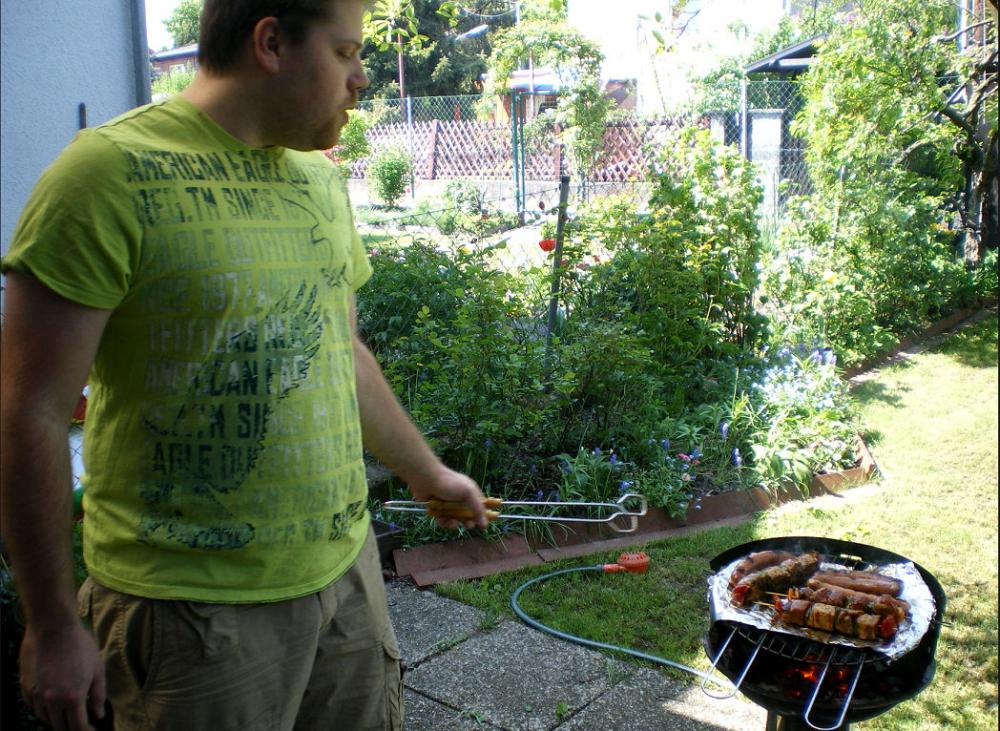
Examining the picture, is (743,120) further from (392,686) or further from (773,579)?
(392,686)

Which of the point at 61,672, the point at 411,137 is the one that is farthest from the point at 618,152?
the point at 61,672

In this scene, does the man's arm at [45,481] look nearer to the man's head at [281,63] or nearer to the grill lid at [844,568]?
the man's head at [281,63]

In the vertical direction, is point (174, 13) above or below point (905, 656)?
above

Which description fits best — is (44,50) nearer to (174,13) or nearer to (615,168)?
(615,168)

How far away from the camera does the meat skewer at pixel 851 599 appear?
7.86ft

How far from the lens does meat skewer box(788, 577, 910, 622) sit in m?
2.39

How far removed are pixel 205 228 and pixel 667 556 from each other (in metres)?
3.30

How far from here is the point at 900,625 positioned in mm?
2363

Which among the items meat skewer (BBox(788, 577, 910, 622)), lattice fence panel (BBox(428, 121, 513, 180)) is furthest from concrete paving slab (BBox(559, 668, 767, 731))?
lattice fence panel (BBox(428, 121, 513, 180))

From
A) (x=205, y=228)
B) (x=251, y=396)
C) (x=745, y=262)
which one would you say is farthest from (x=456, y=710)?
(x=745, y=262)

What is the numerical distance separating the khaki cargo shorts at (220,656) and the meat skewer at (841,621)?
4.18 ft

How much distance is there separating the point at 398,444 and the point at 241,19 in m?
0.88

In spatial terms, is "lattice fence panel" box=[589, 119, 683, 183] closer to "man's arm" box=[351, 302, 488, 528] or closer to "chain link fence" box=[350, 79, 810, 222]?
"chain link fence" box=[350, 79, 810, 222]

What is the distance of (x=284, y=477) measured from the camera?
1.51 meters
